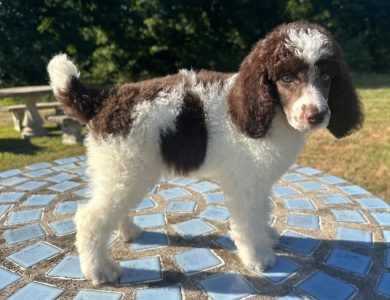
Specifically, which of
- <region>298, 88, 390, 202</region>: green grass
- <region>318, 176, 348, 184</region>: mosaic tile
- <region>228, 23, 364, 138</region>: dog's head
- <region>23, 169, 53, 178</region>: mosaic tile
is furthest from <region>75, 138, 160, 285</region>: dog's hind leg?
<region>298, 88, 390, 202</region>: green grass

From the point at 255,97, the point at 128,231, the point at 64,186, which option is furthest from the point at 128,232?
→ the point at 255,97

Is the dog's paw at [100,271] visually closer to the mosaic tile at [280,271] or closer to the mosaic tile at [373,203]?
the mosaic tile at [280,271]

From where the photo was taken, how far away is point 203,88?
2.86 m

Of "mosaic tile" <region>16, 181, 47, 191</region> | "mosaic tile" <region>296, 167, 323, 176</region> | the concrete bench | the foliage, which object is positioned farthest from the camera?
the foliage

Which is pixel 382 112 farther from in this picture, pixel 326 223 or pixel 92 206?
pixel 92 206

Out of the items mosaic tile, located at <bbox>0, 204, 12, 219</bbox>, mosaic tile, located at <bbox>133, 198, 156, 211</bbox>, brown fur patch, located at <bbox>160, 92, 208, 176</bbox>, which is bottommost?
mosaic tile, located at <bbox>133, 198, 156, 211</bbox>

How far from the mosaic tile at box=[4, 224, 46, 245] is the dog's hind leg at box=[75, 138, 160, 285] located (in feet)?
3.14

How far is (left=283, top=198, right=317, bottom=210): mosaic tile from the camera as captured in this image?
13.6 ft

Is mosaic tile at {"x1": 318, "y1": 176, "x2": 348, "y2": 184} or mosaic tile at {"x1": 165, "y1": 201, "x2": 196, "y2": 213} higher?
mosaic tile at {"x1": 165, "y1": 201, "x2": 196, "y2": 213}

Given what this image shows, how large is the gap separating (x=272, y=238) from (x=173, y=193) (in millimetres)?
1516

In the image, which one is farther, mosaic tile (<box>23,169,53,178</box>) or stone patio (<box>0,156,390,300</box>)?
mosaic tile (<box>23,169,53,178</box>)

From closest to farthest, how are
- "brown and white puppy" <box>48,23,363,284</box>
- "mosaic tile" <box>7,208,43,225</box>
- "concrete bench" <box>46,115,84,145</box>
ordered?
"brown and white puppy" <box>48,23,363,284</box> < "mosaic tile" <box>7,208,43,225</box> < "concrete bench" <box>46,115,84,145</box>

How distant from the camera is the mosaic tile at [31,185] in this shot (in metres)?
4.74

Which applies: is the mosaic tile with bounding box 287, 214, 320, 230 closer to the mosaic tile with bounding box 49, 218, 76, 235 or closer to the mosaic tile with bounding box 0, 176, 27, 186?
the mosaic tile with bounding box 49, 218, 76, 235
